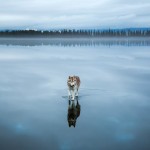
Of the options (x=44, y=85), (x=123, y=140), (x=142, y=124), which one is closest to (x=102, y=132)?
(x=123, y=140)

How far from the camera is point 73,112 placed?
41.0ft

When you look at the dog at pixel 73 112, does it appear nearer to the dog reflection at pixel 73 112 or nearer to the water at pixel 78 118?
the dog reflection at pixel 73 112

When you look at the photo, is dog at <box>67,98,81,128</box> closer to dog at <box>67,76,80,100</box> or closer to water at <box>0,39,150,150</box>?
water at <box>0,39,150,150</box>

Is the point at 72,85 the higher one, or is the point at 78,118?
the point at 72,85

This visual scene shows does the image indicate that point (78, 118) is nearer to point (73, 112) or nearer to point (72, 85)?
point (73, 112)

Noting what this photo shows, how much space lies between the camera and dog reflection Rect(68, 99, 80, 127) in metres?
11.3

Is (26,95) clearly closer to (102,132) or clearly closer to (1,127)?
(1,127)

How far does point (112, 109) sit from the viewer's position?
12812mm

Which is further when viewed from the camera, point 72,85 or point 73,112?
point 72,85

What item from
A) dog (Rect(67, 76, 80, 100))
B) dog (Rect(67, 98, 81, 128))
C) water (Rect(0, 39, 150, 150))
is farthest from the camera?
dog (Rect(67, 76, 80, 100))

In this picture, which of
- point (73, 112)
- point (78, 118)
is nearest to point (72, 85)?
point (73, 112)

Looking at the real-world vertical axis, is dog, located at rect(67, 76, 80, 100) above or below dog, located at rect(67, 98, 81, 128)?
above

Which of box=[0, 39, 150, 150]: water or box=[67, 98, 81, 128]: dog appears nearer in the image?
box=[0, 39, 150, 150]: water

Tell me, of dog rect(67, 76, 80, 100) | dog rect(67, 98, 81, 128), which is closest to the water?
dog rect(67, 98, 81, 128)
